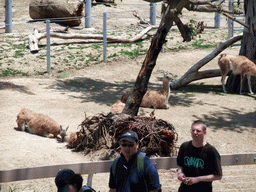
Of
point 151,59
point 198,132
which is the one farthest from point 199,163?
point 151,59

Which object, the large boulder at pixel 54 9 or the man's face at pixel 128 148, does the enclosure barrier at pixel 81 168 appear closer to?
the man's face at pixel 128 148

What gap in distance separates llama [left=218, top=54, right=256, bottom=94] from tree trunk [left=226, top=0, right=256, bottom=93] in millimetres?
262

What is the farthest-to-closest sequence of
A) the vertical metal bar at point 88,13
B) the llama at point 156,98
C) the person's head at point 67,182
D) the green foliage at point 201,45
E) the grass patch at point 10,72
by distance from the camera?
the green foliage at point 201,45 < the vertical metal bar at point 88,13 < the grass patch at point 10,72 < the llama at point 156,98 < the person's head at point 67,182

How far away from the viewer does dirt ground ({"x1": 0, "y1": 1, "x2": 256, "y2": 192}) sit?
24.3 feet

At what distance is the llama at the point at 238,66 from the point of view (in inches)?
511

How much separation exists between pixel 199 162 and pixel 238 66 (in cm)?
Result: 969

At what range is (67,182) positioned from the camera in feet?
10.3

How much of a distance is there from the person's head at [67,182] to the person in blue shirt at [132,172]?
528 millimetres

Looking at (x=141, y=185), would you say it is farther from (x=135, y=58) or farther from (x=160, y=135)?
(x=135, y=58)

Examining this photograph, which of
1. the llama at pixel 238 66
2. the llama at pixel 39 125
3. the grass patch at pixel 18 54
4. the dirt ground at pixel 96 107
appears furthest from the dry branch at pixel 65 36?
the llama at pixel 39 125

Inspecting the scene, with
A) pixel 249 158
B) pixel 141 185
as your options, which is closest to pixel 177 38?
pixel 249 158

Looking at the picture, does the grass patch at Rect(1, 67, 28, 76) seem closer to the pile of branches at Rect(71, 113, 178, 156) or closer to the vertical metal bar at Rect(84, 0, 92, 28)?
the vertical metal bar at Rect(84, 0, 92, 28)

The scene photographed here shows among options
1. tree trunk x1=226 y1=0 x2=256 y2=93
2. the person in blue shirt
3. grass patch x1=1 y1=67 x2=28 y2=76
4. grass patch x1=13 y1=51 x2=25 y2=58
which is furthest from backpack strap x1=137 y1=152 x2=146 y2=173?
grass patch x1=13 y1=51 x2=25 y2=58

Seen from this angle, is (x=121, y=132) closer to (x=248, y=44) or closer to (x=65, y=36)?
(x=248, y=44)
